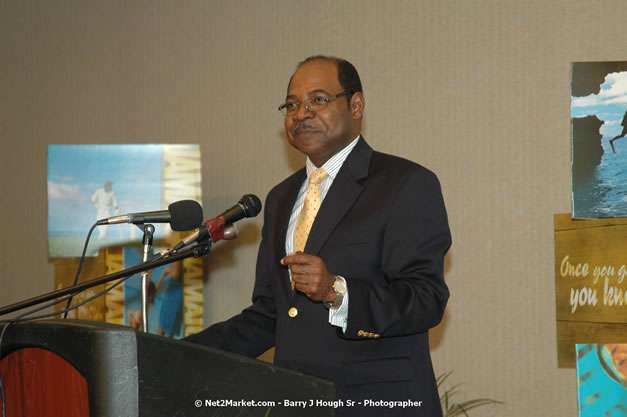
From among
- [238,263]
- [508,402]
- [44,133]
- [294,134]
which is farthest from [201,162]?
[508,402]

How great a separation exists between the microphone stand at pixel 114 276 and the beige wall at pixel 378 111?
66.8 inches

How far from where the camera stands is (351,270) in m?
1.82

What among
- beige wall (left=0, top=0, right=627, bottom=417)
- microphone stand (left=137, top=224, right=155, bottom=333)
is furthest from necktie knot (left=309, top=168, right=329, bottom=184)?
beige wall (left=0, top=0, right=627, bottom=417)

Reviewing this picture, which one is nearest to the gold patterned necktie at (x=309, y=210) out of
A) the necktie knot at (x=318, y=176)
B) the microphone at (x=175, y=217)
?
the necktie knot at (x=318, y=176)

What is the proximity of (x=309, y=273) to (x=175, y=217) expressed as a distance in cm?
48

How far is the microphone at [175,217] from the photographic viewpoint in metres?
1.74

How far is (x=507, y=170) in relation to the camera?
3.03 metres

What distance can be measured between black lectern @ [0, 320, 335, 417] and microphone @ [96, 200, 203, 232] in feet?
1.45

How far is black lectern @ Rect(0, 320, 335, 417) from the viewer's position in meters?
1.20

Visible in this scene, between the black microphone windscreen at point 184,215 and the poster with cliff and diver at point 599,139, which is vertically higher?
the poster with cliff and diver at point 599,139

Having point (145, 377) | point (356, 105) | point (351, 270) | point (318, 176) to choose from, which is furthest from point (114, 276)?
point (356, 105)

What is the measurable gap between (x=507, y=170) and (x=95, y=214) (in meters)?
2.05

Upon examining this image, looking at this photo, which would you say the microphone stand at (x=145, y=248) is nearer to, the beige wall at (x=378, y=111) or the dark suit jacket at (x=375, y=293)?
the dark suit jacket at (x=375, y=293)

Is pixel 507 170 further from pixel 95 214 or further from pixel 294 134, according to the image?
pixel 95 214
